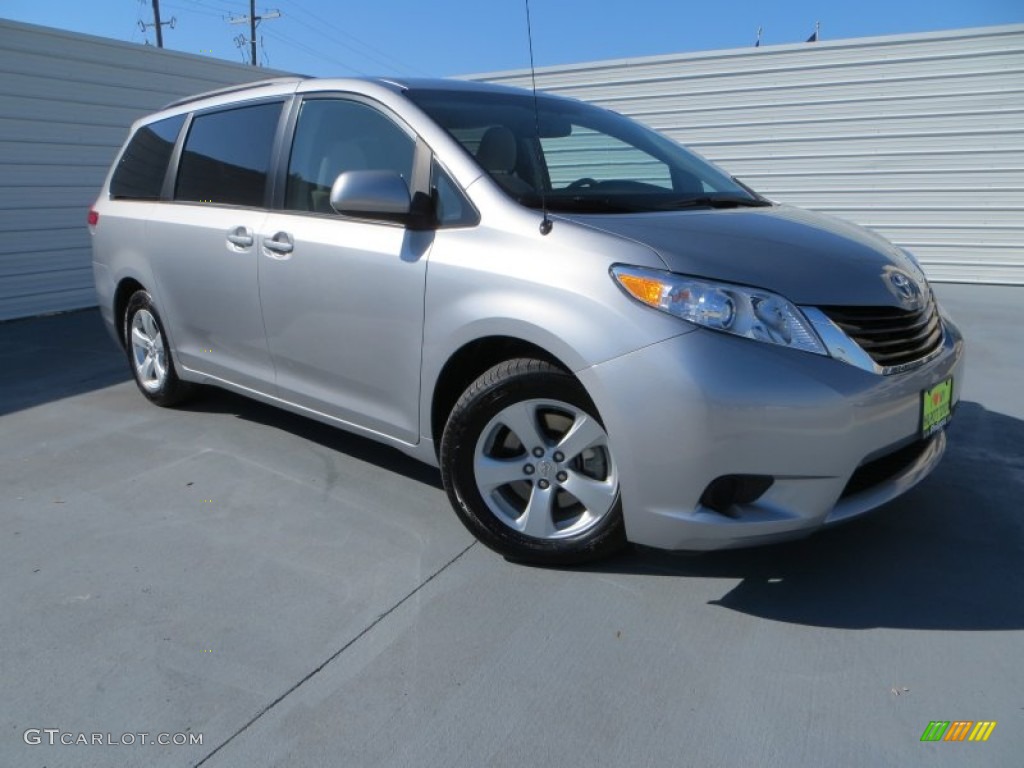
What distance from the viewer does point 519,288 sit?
2.57 metres

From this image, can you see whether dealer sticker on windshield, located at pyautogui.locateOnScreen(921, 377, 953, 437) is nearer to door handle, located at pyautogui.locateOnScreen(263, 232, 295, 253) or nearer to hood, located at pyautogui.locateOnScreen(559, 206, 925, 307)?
hood, located at pyautogui.locateOnScreen(559, 206, 925, 307)

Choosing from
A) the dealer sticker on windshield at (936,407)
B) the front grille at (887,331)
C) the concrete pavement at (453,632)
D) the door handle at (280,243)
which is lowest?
the concrete pavement at (453,632)

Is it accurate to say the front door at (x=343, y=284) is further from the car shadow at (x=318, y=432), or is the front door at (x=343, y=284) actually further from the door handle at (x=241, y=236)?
the car shadow at (x=318, y=432)

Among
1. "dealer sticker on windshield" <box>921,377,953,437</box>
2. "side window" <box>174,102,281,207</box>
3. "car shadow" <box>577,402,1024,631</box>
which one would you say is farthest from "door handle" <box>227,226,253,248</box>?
"dealer sticker on windshield" <box>921,377,953,437</box>

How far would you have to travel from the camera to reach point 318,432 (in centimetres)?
423

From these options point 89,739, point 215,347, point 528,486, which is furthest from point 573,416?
point 215,347

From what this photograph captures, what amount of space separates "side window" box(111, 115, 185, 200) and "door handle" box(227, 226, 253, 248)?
0.99 m

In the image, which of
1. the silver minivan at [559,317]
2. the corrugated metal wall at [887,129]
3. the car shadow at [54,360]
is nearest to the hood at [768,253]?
the silver minivan at [559,317]

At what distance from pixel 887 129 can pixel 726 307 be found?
7.88 meters

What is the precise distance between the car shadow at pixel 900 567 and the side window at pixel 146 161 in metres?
3.22

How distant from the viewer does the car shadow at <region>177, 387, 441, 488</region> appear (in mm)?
3726

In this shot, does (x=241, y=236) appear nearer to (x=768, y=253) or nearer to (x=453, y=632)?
(x=453, y=632)

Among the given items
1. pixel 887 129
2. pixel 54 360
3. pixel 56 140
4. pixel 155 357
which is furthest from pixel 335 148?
pixel 887 129

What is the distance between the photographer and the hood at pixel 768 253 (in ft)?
7.88
